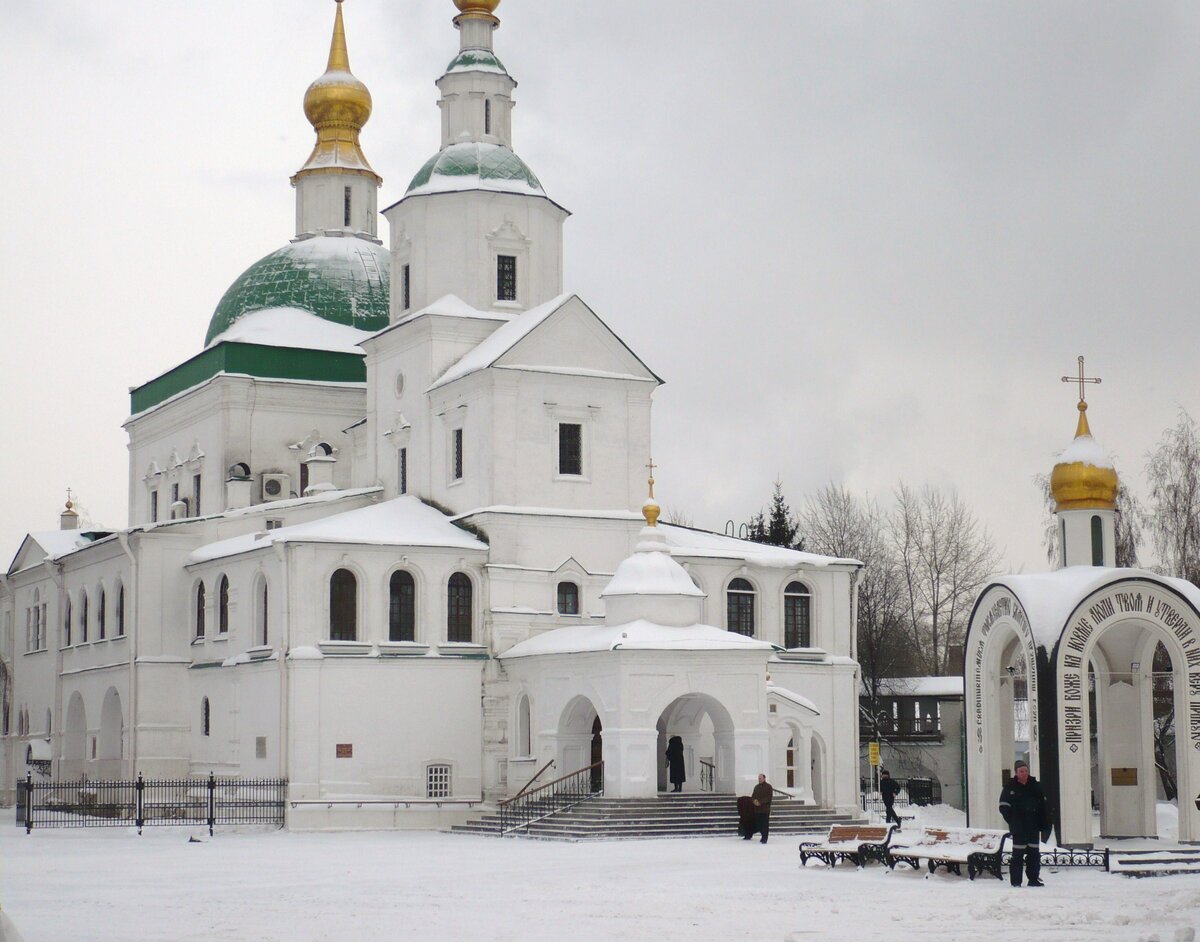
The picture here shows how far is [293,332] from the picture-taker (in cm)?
4991

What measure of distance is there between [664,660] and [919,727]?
22664mm

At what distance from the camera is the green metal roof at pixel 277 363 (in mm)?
49250

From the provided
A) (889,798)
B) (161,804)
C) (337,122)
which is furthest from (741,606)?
(337,122)

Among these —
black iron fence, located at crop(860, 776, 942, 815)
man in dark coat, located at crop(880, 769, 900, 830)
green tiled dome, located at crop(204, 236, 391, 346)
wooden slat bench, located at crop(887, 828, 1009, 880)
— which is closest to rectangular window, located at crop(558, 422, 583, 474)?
man in dark coat, located at crop(880, 769, 900, 830)

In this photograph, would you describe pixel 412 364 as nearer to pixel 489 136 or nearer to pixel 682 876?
pixel 489 136

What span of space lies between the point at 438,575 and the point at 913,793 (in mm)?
18828

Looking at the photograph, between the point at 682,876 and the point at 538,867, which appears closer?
the point at 682,876

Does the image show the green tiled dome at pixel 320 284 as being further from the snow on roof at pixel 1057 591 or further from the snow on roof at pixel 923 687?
the snow on roof at pixel 1057 591

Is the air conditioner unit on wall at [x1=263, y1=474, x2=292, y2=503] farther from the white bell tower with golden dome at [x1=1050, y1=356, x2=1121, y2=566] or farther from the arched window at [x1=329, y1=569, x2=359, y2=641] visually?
the white bell tower with golden dome at [x1=1050, y1=356, x2=1121, y2=566]

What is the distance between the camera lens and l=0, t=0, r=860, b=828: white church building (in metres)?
37.9

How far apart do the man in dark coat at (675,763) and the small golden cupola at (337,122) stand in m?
21.7

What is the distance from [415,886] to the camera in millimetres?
23312

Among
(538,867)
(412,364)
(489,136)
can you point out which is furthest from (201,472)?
(538,867)

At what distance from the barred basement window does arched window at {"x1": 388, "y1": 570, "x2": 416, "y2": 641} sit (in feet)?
8.92
